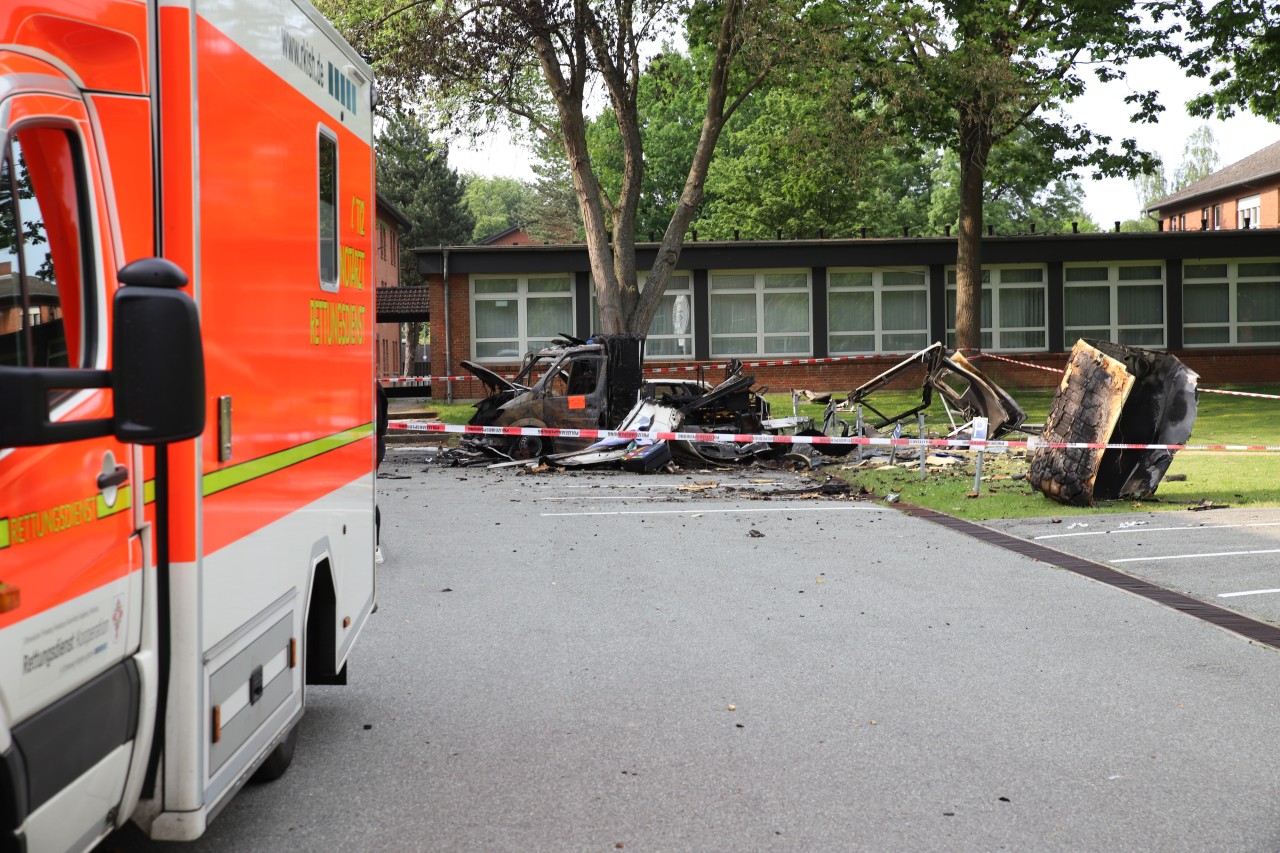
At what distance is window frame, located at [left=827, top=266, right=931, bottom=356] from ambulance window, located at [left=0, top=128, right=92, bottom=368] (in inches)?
1317

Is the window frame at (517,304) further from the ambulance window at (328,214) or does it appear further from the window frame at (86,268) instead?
the window frame at (86,268)

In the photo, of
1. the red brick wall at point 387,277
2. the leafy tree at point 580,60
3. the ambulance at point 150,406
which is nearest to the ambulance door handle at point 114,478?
the ambulance at point 150,406

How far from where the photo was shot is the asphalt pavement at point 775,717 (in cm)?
415

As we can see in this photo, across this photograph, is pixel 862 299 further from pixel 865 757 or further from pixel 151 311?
pixel 151 311

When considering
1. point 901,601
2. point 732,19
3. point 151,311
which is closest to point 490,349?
point 732,19

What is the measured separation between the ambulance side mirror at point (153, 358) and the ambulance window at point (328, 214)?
216cm

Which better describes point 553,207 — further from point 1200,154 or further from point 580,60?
point 580,60

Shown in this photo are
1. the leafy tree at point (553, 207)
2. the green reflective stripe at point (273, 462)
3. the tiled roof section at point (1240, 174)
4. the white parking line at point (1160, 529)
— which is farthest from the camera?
the leafy tree at point (553, 207)

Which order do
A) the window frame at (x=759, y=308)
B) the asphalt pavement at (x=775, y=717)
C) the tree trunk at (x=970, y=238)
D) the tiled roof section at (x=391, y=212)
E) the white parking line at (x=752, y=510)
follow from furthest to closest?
the tiled roof section at (x=391, y=212) → the window frame at (x=759, y=308) → the tree trunk at (x=970, y=238) → the white parking line at (x=752, y=510) → the asphalt pavement at (x=775, y=717)

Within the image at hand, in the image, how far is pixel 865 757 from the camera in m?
4.84

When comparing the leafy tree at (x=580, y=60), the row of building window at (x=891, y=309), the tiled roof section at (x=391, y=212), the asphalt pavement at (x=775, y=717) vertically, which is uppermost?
the tiled roof section at (x=391, y=212)

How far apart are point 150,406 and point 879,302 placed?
1359 inches

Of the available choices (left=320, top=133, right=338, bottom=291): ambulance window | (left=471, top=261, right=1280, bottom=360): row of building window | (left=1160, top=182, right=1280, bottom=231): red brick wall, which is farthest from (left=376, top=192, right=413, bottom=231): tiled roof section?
(left=320, top=133, right=338, bottom=291): ambulance window

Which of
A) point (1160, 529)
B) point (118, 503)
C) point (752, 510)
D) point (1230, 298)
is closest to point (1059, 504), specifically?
point (1160, 529)
